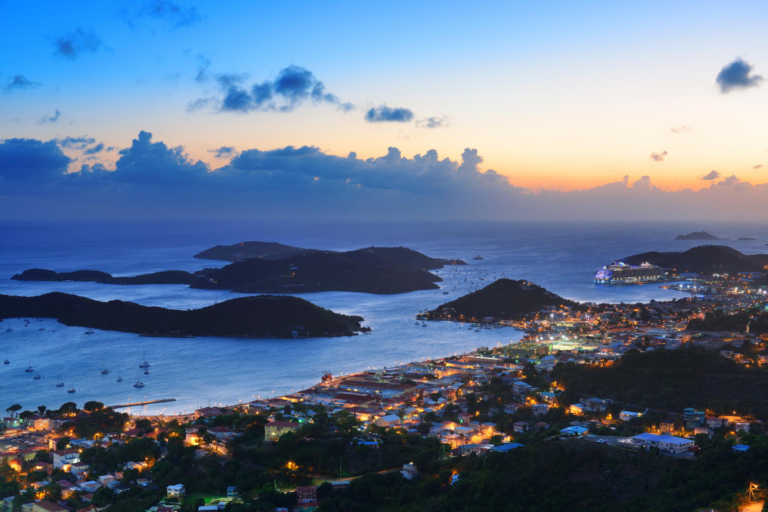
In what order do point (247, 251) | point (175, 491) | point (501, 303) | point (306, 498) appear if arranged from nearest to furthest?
1. point (306, 498)
2. point (175, 491)
3. point (501, 303)
4. point (247, 251)

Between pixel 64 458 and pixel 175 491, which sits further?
pixel 64 458

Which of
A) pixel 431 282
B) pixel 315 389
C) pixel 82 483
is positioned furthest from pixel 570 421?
pixel 431 282

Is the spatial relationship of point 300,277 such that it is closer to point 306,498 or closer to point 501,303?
point 501,303

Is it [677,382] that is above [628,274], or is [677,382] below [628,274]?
below

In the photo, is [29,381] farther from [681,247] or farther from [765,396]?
[681,247]

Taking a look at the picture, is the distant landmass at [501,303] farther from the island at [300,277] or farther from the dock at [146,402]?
the dock at [146,402]

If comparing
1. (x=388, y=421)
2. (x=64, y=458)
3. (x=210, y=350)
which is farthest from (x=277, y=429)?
(x=210, y=350)

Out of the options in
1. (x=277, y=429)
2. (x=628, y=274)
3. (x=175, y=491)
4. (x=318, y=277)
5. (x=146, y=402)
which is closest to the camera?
(x=175, y=491)
